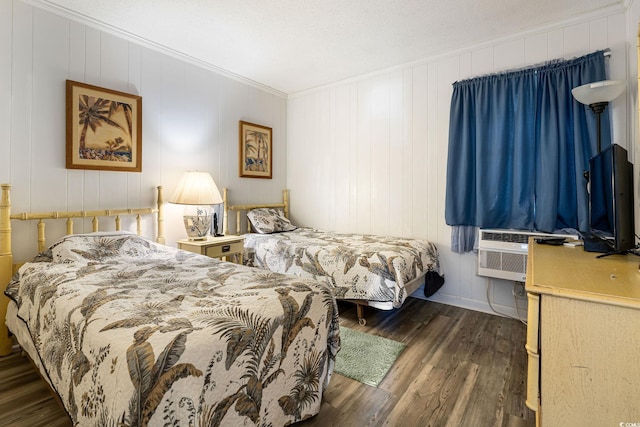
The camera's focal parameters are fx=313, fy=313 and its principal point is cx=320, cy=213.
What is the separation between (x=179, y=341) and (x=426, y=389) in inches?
58.2

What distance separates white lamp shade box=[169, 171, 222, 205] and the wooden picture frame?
840mm

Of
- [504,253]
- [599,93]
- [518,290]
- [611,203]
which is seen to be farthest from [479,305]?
[599,93]

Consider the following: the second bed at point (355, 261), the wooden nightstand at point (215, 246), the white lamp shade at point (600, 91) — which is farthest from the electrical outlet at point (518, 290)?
the wooden nightstand at point (215, 246)

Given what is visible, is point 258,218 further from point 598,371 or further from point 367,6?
point 598,371

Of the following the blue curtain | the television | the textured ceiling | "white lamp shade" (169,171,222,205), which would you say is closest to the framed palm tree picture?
"white lamp shade" (169,171,222,205)

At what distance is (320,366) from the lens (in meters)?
1.60

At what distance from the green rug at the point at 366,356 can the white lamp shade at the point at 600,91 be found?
7.31ft

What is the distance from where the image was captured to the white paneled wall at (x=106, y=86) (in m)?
2.29

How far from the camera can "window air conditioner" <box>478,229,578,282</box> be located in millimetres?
2668

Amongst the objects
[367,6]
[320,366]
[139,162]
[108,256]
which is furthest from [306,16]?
[320,366]

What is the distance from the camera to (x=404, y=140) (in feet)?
11.6

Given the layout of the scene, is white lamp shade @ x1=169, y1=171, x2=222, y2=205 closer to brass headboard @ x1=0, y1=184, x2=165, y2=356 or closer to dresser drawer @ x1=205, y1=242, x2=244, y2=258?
dresser drawer @ x1=205, y1=242, x2=244, y2=258

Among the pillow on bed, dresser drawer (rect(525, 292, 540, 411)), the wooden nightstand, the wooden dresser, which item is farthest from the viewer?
the pillow on bed

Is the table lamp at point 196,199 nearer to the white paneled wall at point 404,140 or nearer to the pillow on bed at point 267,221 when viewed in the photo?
the pillow on bed at point 267,221
